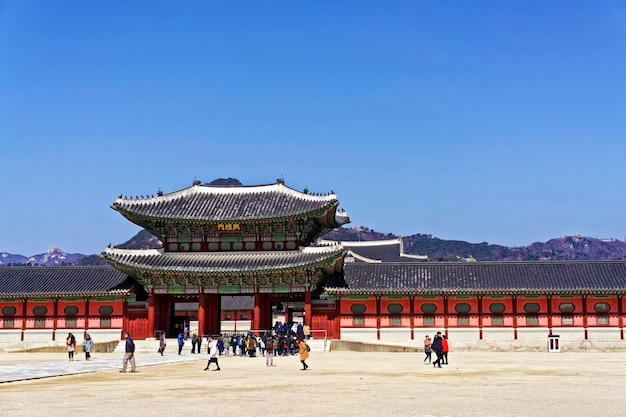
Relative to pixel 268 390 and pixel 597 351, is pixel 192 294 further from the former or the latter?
pixel 268 390

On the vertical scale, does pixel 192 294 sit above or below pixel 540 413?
above

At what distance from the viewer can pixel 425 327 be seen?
53.6 metres

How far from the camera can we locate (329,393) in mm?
20766

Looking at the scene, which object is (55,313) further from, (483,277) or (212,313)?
(483,277)

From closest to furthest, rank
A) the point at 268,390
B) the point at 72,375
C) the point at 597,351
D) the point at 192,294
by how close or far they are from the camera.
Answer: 1. the point at 268,390
2. the point at 72,375
3. the point at 597,351
4. the point at 192,294

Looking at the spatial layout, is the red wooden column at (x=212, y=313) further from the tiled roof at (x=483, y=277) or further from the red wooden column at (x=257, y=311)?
the tiled roof at (x=483, y=277)

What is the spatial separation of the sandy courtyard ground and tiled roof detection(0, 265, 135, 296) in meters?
25.6

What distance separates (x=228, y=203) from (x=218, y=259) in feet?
15.7

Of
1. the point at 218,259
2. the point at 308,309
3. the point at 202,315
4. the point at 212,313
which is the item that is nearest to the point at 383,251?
the point at 212,313

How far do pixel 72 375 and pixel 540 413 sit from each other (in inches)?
744

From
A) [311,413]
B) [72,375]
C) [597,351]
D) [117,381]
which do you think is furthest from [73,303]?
[311,413]

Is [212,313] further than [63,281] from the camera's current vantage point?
No

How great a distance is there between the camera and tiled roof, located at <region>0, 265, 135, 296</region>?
55.0 metres

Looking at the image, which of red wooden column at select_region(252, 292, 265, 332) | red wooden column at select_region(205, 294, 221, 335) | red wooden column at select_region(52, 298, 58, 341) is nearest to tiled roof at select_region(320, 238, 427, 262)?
red wooden column at select_region(205, 294, 221, 335)
